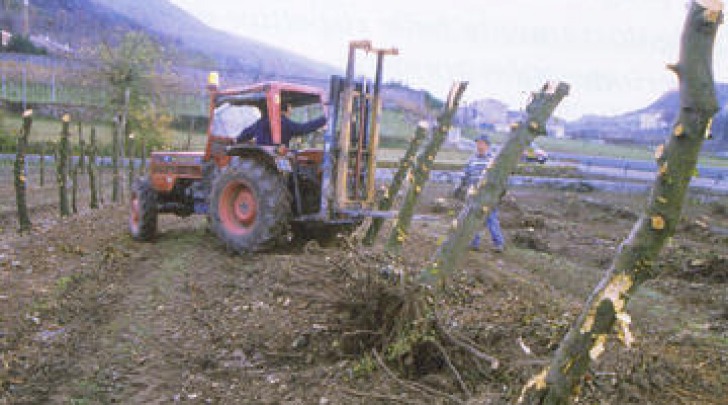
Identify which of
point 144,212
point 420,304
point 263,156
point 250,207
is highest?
point 263,156

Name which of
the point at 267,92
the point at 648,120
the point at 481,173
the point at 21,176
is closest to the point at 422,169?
the point at 267,92

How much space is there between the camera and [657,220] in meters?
2.46

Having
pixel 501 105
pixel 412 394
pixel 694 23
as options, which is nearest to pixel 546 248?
pixel 412 394

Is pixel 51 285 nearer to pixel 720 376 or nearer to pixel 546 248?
pixel 720 376

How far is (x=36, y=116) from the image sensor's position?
99.7 ft

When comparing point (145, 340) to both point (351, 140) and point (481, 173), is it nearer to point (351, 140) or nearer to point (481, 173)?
point (351, 140)

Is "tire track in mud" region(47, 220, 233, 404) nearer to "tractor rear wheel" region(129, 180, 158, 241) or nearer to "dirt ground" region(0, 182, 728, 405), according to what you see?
"dirt ground" region(0, 182, 728, 405)

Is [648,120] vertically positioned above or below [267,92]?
above

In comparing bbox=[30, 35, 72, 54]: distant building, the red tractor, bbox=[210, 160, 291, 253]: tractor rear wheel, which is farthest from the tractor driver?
bbox=[30, 35, 72, 54]: distant building

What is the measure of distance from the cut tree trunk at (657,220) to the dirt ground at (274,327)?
1.62 ft

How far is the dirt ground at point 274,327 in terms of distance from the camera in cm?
360

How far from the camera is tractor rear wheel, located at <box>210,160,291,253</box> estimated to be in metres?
6.86

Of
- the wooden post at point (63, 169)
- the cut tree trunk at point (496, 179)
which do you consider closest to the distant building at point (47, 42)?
the wooden post at point (63, 169)

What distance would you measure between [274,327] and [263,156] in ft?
9.97
